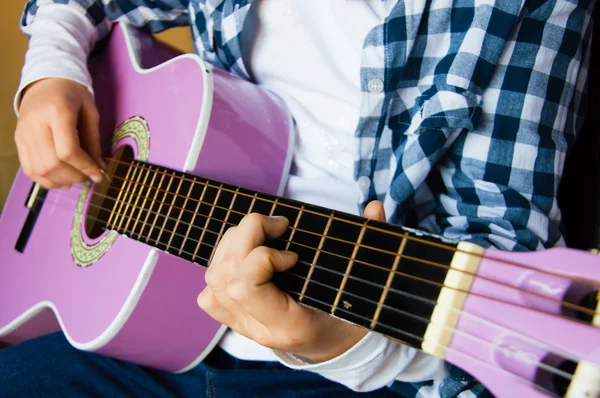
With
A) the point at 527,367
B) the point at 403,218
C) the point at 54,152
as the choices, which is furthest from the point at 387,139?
the point at 54,152

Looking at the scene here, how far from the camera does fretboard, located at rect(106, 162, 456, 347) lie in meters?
0.36

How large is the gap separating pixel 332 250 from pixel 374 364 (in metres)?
0.18

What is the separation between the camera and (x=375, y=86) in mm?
624

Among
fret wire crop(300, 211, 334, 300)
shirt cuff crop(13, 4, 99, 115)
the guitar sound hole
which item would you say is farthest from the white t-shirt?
fret wire crop(300, 211, 334, 300)

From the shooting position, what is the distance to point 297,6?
2.33 ft

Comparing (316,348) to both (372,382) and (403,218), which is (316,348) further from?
(403,218)

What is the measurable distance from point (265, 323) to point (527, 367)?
0.24 m

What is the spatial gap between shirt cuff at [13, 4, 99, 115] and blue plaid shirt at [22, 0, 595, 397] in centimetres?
50

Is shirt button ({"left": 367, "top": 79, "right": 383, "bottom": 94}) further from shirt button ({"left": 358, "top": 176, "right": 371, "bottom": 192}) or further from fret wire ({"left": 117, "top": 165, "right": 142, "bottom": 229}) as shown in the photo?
fret wire ({"left": 117, "top": 165, "right": 142, "bottom": 229})

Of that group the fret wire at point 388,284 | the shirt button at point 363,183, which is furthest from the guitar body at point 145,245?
the fret wire at point 388,284

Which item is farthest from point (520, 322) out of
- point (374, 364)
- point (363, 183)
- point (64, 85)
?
point (64, 85)

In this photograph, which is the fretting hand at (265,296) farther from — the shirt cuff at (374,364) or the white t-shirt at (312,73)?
the white t-shirt at (312,73)

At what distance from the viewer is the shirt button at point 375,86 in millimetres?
620

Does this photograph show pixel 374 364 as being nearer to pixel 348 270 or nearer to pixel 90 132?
pixel 348 270
